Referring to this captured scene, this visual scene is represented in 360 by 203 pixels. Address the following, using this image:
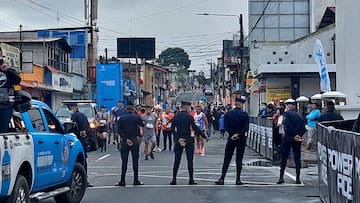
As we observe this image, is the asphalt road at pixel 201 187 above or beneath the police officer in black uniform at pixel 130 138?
beneath

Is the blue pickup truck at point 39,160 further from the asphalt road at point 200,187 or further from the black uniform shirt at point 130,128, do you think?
the black uniform shirt at point 130,128

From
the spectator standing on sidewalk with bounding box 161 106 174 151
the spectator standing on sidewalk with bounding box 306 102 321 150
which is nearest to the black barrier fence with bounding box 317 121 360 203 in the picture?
the spectator standing on sidewalk with bounding box 306 102 321 150

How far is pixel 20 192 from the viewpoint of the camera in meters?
10.2

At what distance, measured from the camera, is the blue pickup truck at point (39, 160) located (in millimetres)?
9727

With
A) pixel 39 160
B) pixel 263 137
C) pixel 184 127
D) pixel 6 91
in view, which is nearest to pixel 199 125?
pixel 263 137

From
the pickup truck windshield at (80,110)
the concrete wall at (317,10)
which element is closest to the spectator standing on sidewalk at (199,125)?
the pickup truck windshield at (80,110)

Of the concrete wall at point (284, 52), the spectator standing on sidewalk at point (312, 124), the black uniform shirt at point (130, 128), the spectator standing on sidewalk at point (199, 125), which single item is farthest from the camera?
the concrete wall at point (284, 52)

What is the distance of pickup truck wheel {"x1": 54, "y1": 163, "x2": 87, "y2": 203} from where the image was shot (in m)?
13.1

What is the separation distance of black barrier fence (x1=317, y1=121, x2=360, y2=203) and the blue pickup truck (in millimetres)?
4344

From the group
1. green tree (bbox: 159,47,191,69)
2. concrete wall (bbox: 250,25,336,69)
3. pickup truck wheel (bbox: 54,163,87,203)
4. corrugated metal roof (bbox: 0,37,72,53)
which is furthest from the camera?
green tree (bbox: 159,47,191,69)

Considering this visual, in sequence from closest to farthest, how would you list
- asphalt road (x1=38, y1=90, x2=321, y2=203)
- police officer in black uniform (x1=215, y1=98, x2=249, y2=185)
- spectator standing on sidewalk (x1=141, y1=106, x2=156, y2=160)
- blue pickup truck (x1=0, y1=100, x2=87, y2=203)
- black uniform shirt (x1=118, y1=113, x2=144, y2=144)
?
blue pickup truck (x1=0, y1=100, x2=87, y2=203), asphalt road (x1=38, y1=90, x2=321, y2=203), police officer in black uniform (x1=215, y1=98, x2=249, y2=185), black uniform shirt (x1=118, y1=113, x2=144, y2=144), spectator standing on sidewalk (x1=141, y1=106, x2=156, y2=160)

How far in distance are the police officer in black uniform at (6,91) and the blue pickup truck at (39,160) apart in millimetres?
212

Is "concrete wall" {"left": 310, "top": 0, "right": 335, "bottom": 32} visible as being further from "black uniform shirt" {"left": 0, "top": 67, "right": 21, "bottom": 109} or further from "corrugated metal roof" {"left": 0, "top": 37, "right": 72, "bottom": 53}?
"black uniform shirt" {"left": 0, "top": 67, "right": 21, "bottom": 109}

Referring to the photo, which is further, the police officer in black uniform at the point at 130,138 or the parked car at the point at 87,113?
the parked car at the point at 87,113
